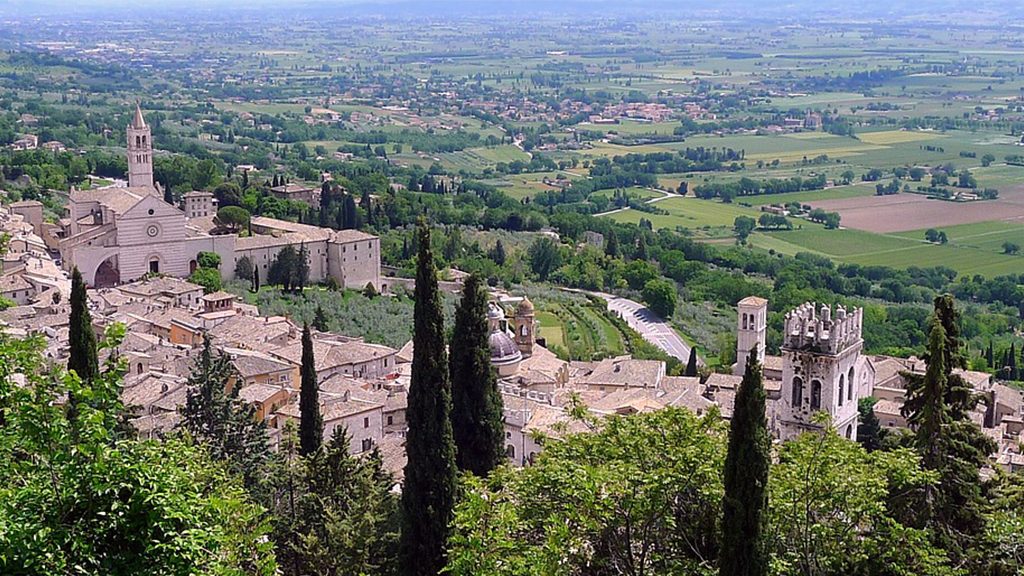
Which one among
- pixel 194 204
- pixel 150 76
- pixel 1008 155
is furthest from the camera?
pixel 150 76

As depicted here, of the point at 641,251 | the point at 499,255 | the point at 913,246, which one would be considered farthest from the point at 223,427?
the point at 913,246

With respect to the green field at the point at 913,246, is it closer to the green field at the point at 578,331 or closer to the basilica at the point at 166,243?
the green field at the point at 578,331

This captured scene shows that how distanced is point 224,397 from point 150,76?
178330 millimetres

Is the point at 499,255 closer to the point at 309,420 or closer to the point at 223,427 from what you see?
the point at 309,420

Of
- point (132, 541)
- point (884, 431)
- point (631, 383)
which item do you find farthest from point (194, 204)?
point (132, 541)

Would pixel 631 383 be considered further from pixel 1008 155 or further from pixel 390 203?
pixel 1008 155

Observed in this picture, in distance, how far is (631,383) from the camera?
36500mm

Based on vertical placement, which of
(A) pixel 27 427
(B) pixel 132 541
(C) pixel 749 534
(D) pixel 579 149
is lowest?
(D) pixel 579 149

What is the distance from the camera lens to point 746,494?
12.9m

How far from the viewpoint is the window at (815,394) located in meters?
23.5

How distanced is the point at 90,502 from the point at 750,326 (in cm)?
3151

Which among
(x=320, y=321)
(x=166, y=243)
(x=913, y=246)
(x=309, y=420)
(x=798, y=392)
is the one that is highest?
(x=798, y=392)

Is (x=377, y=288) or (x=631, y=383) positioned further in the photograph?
(x=377, y=288)

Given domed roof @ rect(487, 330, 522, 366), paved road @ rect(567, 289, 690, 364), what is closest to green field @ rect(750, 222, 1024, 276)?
paved road @ rect(567, 289, 690, 364)
